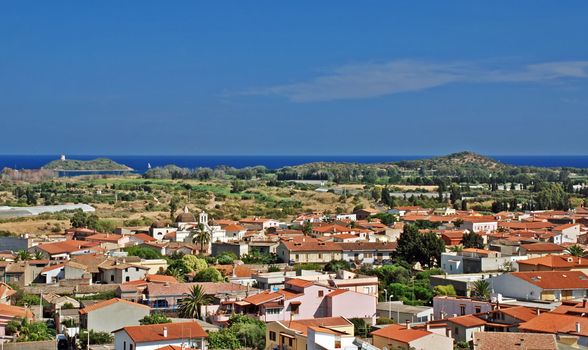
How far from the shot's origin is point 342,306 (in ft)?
116

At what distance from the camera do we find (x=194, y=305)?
35.4 metres

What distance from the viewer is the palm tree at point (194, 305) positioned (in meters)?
35.4

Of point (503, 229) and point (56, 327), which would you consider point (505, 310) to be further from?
point (503, 229)

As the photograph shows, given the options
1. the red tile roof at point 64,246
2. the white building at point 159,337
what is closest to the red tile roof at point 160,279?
the red tile roof at point 64,246

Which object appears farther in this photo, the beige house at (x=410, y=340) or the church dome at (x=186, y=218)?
the church dome at (x=186, y=218)

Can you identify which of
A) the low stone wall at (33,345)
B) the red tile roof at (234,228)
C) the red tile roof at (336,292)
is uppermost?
the red tile roof at (234,228)

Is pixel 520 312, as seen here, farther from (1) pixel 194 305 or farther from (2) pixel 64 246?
(2) pixel 64 246

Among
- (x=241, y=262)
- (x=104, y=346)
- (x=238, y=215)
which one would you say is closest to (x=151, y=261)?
(x=241, y=262)

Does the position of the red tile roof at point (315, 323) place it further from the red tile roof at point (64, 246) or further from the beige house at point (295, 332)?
the red tile roof at point (64, 246)

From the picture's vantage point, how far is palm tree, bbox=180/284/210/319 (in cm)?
3544

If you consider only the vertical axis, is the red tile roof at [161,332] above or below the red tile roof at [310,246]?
below

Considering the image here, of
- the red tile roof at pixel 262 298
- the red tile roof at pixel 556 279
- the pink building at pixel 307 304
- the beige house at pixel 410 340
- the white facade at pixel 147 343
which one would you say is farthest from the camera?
the red tile roof at pixel 556 279

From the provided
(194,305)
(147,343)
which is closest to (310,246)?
(194,305)

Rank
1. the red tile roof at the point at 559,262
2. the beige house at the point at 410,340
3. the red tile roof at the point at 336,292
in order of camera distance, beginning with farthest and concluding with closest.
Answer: the red tile roof at the point at 559,262, the red tile roof at the point at 336,292, the beige house at the point at 410,340
